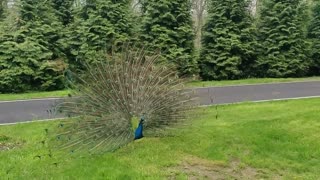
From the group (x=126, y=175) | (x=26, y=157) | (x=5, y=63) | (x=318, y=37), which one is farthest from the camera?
(x=318, y=37)

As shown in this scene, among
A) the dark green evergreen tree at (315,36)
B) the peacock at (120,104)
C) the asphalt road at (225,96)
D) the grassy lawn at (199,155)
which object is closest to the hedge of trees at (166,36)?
the dark green evergreen tree at (315,36)

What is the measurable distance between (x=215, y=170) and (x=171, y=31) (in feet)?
43.7

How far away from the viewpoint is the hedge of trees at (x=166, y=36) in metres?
18.4

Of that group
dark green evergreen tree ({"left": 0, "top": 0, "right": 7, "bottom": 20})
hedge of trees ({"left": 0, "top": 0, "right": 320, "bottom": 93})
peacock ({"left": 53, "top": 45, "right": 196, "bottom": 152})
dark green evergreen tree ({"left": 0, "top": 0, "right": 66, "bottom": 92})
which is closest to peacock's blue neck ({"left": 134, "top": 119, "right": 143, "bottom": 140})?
peacock ({"left": 53, "top": 45, "right": 196, "bottom": 152})

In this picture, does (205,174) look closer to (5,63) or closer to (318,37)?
(5,63)

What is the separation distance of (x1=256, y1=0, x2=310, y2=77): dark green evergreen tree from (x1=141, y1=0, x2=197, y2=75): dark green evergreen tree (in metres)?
3.86

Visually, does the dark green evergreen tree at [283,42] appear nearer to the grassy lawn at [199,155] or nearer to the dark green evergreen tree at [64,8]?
the dark green evergreen tree at [64,8]

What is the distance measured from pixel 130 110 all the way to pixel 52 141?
1599 mm

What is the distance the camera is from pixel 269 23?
21453 millimetres

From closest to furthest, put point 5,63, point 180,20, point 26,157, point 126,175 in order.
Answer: point 126,175 < point 26,157 < point 5,63 < point 180,20

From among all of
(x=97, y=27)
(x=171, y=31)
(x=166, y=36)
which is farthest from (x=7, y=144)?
(x=171, y=31)

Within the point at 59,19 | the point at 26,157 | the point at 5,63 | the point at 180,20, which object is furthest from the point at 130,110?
the point at 59,19

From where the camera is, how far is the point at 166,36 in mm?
19500

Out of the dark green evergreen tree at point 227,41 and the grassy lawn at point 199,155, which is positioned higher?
the dark green evergreen tree at point 227,41
